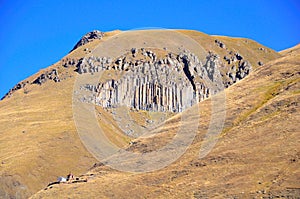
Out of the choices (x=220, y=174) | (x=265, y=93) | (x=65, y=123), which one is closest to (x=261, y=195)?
(x=220, y=174)

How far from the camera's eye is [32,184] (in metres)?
138

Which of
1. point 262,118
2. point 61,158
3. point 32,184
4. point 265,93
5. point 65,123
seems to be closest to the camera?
point 262,118

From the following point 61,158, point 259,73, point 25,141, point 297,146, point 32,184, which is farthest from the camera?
point 25,141

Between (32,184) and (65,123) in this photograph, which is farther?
(65,123)

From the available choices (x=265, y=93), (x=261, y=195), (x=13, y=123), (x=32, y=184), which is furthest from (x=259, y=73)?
(x=13, y=123)

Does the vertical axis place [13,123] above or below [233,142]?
above

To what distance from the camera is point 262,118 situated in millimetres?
81938

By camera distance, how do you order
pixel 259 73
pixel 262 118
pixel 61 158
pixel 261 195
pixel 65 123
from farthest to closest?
pixel 65 123 → pixel 61 158 → pixel 259 73 → pixel 262 118 → pixel 261 195

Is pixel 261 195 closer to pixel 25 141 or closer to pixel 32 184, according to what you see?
pixel 32 184

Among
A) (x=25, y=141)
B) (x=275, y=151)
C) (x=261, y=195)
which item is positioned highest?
(x=25, y=141)

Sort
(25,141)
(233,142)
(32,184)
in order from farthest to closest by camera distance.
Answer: (25,141) < (32,184) < (233,142)

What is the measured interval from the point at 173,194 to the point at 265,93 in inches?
1480

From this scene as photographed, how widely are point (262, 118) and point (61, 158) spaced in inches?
→ 3477

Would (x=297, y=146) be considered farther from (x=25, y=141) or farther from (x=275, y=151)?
(x=25, y=141)
